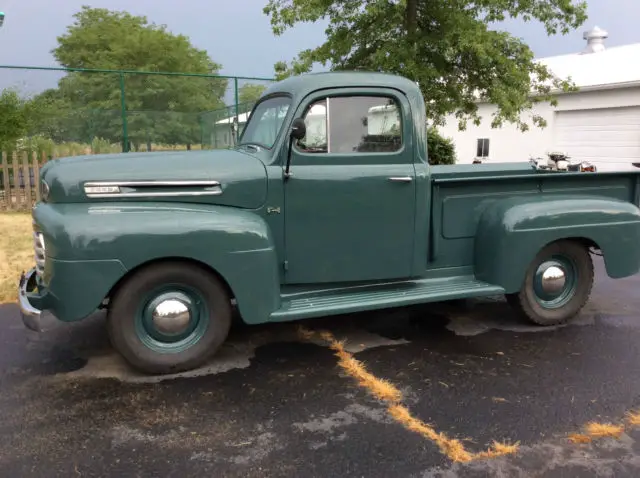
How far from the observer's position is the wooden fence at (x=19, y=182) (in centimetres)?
1062

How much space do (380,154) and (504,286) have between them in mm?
1483

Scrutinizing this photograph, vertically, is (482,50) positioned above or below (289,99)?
above

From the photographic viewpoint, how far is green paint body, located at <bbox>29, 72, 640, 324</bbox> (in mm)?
3441

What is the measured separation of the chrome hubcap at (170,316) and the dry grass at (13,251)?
8.85 ft

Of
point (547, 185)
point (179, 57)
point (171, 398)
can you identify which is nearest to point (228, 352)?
point (171, 398)

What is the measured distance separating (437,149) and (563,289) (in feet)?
27.2

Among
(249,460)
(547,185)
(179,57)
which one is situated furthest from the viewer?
(179,57)

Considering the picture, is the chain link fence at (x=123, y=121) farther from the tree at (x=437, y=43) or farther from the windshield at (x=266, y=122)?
the windshield at (x=266, y=122)

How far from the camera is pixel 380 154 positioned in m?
4.16

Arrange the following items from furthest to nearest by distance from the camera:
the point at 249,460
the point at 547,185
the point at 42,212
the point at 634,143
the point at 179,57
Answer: the point at 179,57, the point at 634,143, the point at 547,185, the point at 42,212, the point at 249,460

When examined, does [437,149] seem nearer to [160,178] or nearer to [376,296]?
[376,296]

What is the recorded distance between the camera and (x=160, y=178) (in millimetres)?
3705

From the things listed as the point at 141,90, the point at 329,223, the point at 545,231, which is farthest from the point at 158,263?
the point at 141,90

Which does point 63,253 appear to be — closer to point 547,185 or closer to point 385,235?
point 385,235
